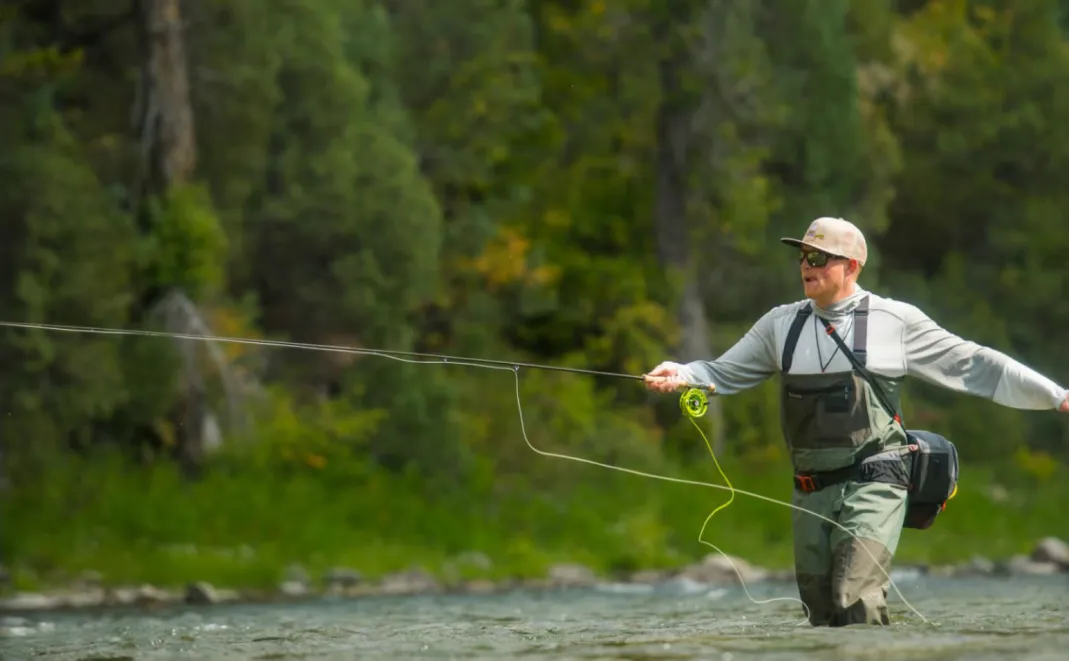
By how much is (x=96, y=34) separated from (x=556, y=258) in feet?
22.5

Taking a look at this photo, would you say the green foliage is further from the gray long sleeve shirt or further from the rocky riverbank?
the gray long sleeve shirt

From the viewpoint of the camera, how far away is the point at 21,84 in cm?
1909

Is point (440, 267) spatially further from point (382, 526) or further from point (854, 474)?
point (854, 474)

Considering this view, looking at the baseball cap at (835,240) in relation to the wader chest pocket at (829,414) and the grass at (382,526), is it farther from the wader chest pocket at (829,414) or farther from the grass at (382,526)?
the grass at (382,526)

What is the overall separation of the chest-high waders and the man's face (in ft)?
0.46

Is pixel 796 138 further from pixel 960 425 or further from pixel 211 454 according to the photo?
pixel 211 454

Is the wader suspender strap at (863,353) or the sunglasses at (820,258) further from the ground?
the sunglasses at (820,258)

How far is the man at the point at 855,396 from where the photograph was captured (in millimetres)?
8328

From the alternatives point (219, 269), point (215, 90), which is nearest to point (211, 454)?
point (219, 269)

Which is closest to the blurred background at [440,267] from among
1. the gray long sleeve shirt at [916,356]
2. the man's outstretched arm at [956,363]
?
the gray long sleeve shirt at [916,356]

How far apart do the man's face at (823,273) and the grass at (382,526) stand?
987 cm

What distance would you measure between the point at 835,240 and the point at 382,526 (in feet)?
38.2

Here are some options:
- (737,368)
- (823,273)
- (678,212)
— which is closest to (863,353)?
(823,273)

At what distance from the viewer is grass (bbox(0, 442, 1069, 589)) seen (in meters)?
17.4
